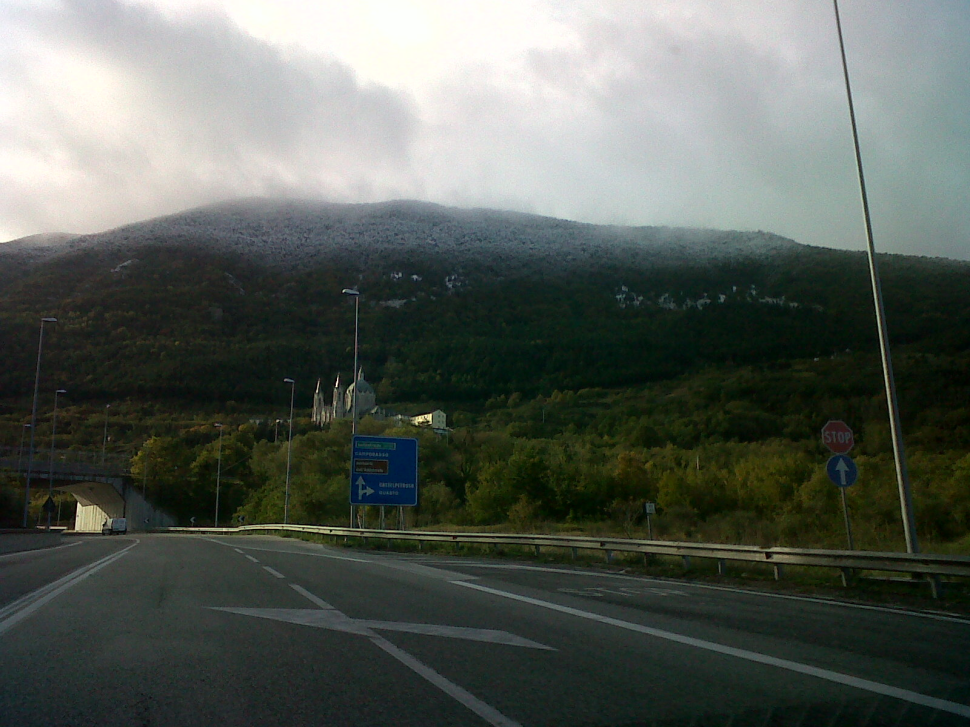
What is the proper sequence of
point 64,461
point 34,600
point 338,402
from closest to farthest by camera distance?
point 34,600 → point 64,461 → point 338,402

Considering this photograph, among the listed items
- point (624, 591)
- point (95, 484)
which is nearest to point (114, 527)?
point (95, 484)

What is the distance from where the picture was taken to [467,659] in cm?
701

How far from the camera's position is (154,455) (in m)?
106

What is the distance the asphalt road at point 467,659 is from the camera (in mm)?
5227

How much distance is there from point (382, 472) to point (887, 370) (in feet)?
73.8

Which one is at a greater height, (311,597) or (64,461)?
(64,461)

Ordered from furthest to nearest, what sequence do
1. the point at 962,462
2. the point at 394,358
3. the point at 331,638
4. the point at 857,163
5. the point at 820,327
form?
the point at 394,358 → the point at 820,327 → the point at 962,462 → the point at 857,163 → the point at 331,638

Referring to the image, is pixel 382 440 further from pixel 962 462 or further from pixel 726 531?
pixel 962 462

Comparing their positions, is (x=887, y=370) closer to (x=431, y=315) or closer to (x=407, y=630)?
(x=407, y=630)

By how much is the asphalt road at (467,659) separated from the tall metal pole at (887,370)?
11.8ft

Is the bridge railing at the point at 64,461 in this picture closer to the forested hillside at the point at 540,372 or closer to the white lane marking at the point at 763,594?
the forested hillside at the point at 540,372

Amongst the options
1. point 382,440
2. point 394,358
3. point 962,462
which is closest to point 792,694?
point 382,440

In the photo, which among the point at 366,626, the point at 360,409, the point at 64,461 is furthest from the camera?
the point at 360,409

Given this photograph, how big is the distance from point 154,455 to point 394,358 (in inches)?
1589
